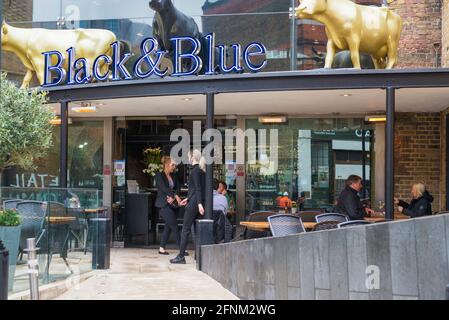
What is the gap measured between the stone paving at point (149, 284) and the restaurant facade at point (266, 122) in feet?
9.46

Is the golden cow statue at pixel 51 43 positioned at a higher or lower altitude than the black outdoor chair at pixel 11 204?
higher

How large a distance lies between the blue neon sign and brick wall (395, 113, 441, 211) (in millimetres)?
3595

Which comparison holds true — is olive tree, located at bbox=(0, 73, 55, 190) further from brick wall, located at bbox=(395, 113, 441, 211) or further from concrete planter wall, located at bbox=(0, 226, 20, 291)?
brick wall, located at bbox=(395, 113, 441, 211)

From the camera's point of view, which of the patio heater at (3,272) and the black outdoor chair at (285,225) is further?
the black outdoor chair at (285,225)

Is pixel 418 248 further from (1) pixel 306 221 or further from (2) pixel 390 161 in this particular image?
(1) pixel 306 221

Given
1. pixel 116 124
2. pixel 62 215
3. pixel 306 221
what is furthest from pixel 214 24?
pixel 62 215

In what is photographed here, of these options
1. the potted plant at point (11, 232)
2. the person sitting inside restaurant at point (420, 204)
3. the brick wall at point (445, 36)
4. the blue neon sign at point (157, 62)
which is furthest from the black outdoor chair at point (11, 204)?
the brick wall at point (445, 36)

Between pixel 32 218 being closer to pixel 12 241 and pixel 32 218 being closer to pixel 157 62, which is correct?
pixel 12 241

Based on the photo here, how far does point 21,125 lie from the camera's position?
8.43 m

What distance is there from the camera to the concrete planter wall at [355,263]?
197 inches

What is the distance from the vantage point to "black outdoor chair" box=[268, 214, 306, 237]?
319 inches

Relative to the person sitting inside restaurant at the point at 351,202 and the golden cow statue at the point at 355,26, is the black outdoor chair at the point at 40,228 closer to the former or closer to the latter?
the person sitting inside restaurant at the point at 351,202
